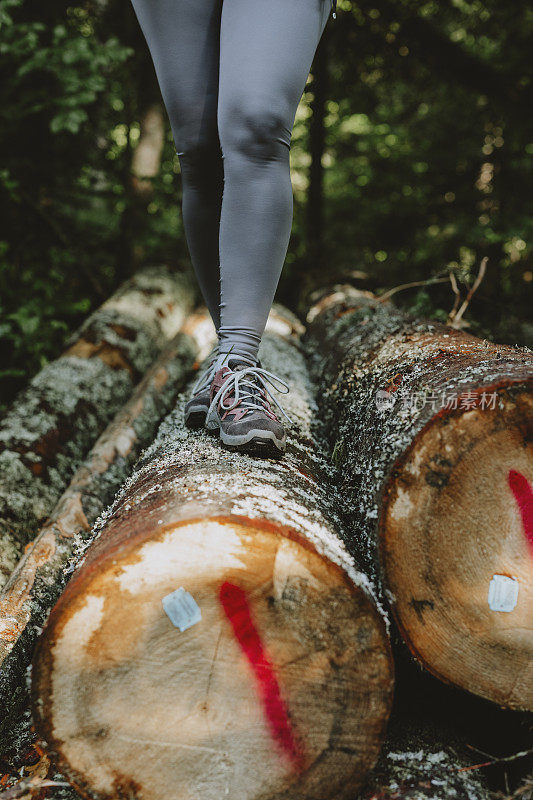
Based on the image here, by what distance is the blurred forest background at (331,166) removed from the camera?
10.7ft

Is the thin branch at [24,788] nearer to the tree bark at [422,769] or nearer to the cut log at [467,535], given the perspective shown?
the tree bark at [422,769]

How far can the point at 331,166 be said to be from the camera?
885 cm

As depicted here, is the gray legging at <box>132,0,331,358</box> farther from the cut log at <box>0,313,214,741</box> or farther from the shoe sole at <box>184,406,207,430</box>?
the cut log at <box>0,313,214,741</box>

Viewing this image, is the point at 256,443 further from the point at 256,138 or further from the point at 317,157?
the point at 317,157

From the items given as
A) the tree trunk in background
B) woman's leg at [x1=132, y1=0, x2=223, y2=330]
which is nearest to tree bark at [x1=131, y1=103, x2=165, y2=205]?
the tree trunk in background

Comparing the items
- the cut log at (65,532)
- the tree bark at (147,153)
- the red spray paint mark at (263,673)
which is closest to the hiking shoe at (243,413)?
the red spray paint mark at (263,673)

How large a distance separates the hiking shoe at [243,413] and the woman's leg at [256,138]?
87mm

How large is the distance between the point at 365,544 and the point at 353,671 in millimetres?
274

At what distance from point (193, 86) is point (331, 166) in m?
7.96

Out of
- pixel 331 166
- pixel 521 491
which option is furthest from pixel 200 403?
pixel 331 166

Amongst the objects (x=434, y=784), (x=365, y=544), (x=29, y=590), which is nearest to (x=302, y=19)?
(x=365, y=544)

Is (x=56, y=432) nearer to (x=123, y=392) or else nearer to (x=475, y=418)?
(x=123, y=392)

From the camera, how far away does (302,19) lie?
4.45 feet

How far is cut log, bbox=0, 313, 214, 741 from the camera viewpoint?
1.38 metres
